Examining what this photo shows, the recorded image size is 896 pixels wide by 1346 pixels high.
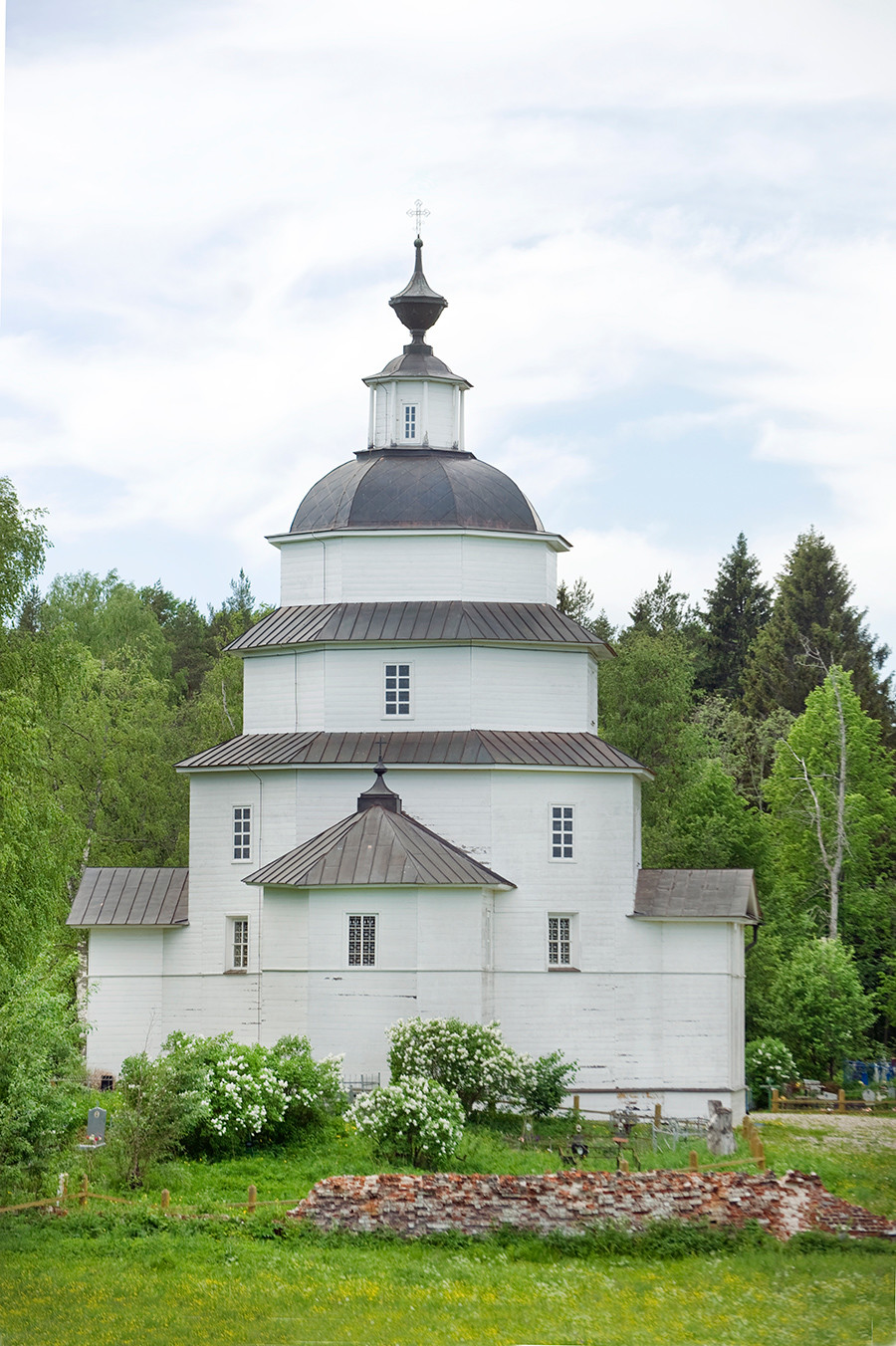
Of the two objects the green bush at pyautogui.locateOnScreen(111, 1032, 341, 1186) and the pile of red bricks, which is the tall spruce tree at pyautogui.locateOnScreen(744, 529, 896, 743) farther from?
the pile of red bricks

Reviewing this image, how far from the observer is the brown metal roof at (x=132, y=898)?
33531 mm

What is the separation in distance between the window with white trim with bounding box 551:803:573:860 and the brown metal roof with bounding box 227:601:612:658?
320 centimetres

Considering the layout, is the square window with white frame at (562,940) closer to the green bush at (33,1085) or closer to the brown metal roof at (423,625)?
the brown metal roof at (423,625)

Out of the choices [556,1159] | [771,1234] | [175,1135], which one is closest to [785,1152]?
[556,1159]

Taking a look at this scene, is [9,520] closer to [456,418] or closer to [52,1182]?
[52,1182]

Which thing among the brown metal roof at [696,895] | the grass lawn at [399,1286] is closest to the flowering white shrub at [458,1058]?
the brown metal roof at [696,895]

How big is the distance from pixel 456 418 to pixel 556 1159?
17362 millimetres

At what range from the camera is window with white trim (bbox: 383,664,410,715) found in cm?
3344

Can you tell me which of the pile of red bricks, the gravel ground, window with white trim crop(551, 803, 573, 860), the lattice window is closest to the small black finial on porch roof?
window with white trim crop(551, 803, 573, 860)

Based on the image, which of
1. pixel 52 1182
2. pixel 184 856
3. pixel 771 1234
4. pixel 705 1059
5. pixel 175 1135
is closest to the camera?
pixel 771 1234

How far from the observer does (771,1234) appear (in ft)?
64.4

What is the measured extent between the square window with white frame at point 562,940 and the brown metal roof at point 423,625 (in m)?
5.18

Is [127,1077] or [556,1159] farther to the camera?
[556,1159]

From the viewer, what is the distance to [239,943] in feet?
108
